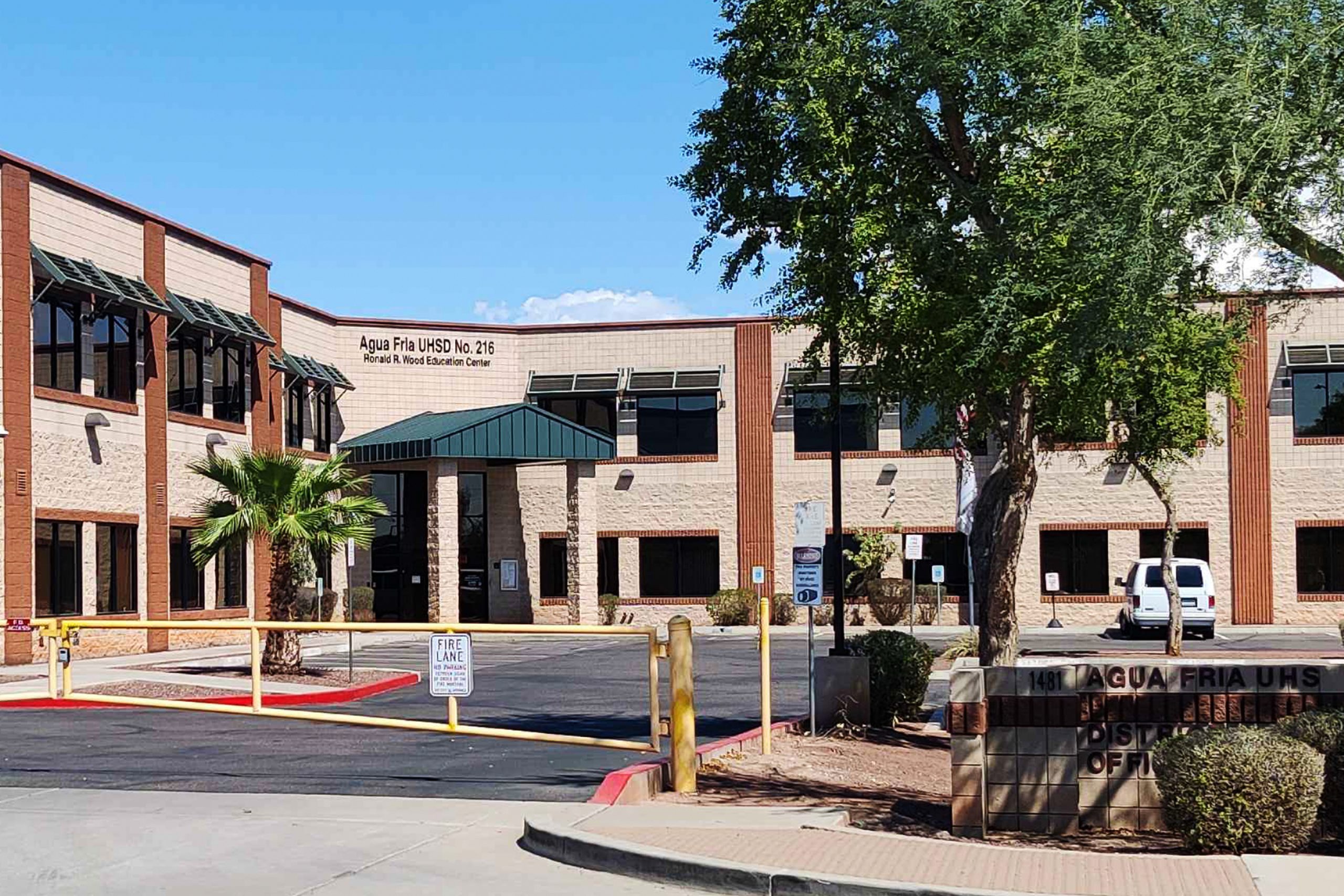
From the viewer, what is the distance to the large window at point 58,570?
1230 inches

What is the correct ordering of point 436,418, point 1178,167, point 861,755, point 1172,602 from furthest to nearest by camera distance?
point 436,418 < point 1172,602 < point 861,755 < point 1178,167

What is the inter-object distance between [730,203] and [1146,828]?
788 centimetres

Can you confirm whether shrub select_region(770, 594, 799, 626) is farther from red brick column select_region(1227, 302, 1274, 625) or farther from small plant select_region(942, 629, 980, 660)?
small plant select_region(942, 629, 980, 660)

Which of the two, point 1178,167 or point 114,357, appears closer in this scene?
point 1178,167

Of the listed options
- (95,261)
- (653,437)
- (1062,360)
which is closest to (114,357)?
(95,261)

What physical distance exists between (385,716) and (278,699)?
3601 millimetres

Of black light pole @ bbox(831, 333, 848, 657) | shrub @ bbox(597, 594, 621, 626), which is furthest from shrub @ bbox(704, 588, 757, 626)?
black light pole @ bbox(831, 333, 848, 657)

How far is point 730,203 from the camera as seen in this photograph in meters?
16.5

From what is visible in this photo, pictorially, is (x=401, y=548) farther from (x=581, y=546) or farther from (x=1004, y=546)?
(x=1004, y=546)

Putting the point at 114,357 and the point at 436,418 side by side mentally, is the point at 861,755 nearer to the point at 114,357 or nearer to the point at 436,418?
the point at 114,357

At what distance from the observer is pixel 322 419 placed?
153 feet

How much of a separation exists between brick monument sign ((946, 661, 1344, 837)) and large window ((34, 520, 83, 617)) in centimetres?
2446

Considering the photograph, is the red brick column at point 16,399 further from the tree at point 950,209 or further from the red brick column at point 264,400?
the tree at point 950,209

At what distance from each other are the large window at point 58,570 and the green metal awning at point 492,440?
11385 mm
